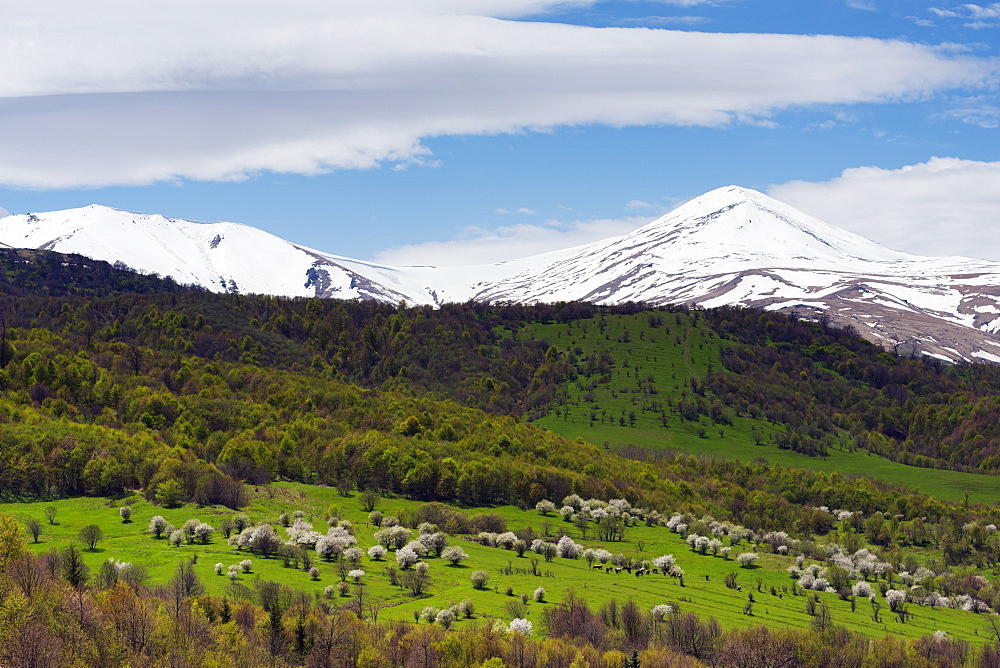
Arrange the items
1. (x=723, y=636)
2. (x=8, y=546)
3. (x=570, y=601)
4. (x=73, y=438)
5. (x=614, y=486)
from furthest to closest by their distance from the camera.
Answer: (x=614, y=486) → (x=73, y=438) → (x=570, y=601) → (x=723, y=636) → (x=8, y=546)

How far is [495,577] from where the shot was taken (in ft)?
274

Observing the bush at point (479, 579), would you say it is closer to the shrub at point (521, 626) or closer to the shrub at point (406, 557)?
the shrub at point (406, 557)

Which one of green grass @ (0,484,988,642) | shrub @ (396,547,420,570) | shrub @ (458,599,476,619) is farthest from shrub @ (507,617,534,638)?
shrub @ (396,547,420,570)

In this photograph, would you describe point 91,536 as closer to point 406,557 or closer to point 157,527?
point 157,527

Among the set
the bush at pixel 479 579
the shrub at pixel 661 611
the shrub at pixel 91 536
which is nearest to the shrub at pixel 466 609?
the bush at pixel 479 579

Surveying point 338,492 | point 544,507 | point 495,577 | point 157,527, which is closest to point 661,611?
point 495,577

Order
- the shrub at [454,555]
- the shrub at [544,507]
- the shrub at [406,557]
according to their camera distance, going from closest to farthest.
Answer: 1. the shrub at [406,557]
2. the shrub at [454,555]
3. the shrub at [544,507]

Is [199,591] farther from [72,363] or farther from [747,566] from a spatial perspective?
[72,363]

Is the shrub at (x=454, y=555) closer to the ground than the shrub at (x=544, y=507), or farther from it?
farther from it

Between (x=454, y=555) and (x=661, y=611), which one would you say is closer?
(x=661, y=611)

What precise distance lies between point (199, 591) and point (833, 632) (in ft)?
147

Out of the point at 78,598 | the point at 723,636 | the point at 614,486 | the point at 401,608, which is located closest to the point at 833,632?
the point at 723,636

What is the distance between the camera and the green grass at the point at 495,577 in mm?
72562

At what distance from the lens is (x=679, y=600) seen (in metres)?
79.6
